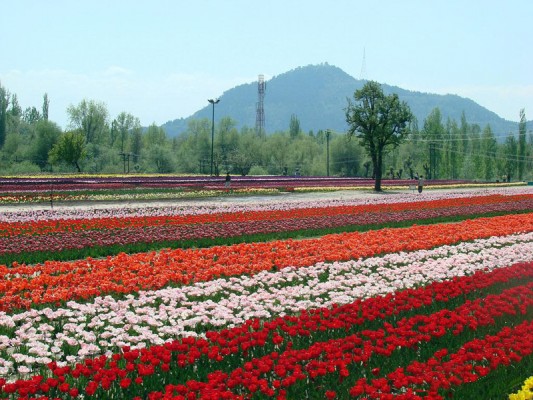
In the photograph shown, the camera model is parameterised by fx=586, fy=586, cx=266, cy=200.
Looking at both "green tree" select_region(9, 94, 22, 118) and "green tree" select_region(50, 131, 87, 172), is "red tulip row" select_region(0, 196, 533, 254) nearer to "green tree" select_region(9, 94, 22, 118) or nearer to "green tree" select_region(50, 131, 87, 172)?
"green tree" select_region(50, 131, 87, 172)

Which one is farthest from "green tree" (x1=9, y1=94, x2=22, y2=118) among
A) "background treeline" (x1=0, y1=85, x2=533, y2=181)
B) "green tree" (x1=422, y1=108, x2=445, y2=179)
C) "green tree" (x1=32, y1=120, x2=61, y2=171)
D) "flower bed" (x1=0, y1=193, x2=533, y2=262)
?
"flower bed" (x1=0, y1=193, x2=533, y2=262)

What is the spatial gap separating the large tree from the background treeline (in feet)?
111

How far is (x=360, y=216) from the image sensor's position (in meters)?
23.2

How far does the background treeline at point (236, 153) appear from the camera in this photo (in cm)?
8775

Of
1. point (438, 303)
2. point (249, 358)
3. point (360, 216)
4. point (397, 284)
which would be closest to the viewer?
point (249, 358)

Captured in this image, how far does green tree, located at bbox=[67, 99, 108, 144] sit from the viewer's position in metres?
100

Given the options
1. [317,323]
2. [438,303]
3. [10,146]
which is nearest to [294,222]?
[438,303]

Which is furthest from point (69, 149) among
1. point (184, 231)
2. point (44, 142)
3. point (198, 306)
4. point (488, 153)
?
point (488, 153)

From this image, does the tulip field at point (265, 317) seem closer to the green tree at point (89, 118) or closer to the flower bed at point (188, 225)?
the flower bed at point (188, 225)

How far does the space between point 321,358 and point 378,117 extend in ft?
138

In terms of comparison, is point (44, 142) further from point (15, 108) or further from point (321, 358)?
point (321, 358)

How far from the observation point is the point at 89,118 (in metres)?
100

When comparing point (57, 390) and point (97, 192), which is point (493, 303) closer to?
point (57, 390)

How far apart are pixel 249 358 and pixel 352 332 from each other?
165cm
